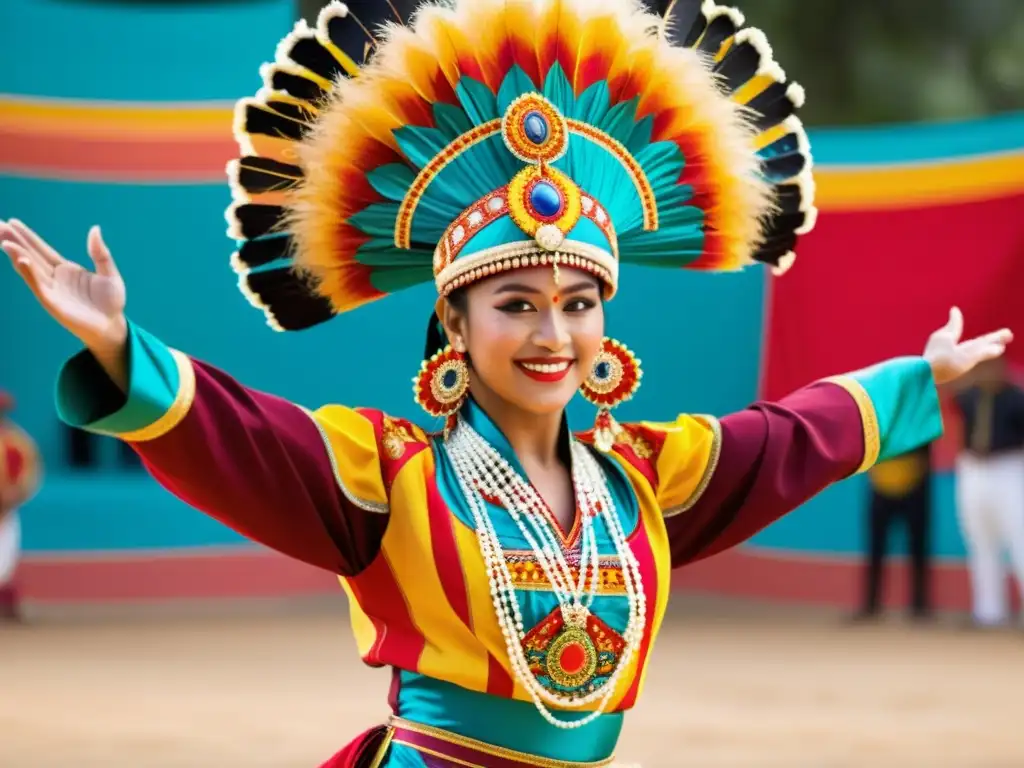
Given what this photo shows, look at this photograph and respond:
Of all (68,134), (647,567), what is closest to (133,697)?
(68,134)

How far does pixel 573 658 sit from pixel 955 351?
33.0 inches

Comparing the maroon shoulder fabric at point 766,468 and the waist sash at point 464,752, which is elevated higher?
the maroon shoulder fabric at point 766,468

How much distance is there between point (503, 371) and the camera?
212cm

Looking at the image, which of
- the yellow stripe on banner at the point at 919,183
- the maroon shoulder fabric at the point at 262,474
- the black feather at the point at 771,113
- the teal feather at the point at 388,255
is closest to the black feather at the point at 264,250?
the teal feather at the point at 388,255

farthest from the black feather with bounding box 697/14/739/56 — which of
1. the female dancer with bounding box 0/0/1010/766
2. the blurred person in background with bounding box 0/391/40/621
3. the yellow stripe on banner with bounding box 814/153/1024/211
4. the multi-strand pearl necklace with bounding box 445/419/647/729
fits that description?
the blurred person in background with bounding box 0/391/40/621

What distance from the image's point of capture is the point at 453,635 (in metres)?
2.03

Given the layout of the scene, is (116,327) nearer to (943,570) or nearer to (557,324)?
(557,324)

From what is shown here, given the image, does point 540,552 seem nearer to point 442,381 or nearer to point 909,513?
point 442,381

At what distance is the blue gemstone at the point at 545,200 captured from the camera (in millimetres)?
2102

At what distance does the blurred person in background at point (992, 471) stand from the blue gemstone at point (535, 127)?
571 cm

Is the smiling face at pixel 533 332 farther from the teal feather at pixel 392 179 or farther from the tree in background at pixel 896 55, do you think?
the tree in background at pixel 896 55

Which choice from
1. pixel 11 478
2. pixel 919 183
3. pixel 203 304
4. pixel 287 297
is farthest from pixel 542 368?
pixel 203 304

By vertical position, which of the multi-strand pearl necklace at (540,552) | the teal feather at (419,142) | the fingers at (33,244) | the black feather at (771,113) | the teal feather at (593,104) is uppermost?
the black feather at (771,113)

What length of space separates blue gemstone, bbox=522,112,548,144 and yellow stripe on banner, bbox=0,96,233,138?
6635 mm
